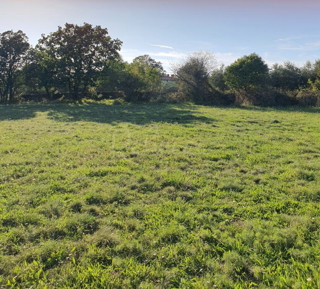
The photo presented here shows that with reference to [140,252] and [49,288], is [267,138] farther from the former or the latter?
[49,288]

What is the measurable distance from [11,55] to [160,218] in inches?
1284

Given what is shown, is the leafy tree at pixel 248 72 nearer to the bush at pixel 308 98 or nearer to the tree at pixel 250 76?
the tree at pixel 250 76

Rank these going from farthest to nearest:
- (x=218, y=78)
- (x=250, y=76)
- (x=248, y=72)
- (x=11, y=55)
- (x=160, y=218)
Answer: (x=11, y=55)
(x=218, y=78)
(x=248, y=72)
(x=250, y=76)
(x=160, y=218)

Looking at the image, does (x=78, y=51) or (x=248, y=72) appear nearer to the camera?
(x=248, y=72)

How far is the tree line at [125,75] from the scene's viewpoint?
2316 cm

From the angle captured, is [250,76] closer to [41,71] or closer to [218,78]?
[218,78]

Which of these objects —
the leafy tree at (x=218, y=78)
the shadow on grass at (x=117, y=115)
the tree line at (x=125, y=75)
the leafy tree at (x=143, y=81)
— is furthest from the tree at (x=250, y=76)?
the leafy tree at (x=143, y=81)

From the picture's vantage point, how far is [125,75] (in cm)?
2748

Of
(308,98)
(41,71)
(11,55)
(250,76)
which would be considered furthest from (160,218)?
(11,55)

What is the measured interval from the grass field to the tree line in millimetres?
18074

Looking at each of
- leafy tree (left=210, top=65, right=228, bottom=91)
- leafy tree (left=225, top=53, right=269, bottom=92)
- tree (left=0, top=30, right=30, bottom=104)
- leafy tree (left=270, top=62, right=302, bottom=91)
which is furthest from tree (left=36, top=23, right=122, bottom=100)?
leafy tree (left=270, top=62, right=302, bottom=91)

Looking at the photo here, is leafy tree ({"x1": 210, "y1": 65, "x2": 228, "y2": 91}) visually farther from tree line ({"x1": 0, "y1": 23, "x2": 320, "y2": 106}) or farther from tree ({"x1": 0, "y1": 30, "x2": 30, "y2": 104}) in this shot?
tree ({"x1": 0, "y1": 30, "x2": 30, "y2": 104})

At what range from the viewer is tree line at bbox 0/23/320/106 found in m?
23.2

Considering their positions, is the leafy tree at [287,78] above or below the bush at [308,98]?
above
